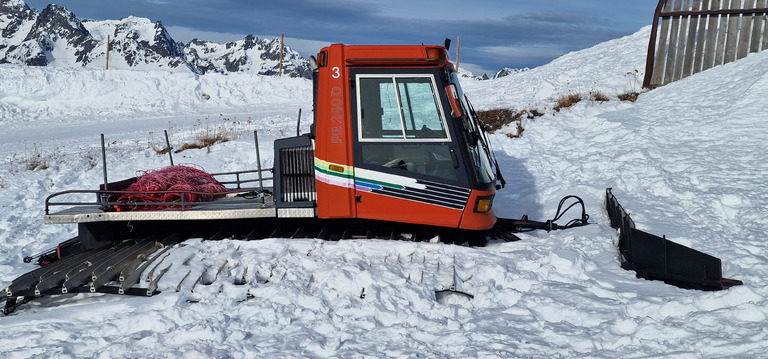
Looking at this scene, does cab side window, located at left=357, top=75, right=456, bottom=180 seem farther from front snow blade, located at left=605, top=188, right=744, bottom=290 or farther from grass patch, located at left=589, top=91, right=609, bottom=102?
grass patch, located at left=589, top=91, right=609, bottom=102

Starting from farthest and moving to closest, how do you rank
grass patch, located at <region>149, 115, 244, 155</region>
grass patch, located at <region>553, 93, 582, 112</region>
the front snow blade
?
grass patch, located at <region>553, 93, 582, 112</region>
grass patch, located at <region>149, 115, 244, 155</region>
the front snow blade

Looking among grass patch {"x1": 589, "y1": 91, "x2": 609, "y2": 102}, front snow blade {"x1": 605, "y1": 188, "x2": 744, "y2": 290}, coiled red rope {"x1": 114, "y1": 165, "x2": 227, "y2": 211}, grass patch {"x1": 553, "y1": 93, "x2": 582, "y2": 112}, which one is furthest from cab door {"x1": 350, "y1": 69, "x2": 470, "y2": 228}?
grass patch {"x1": 589, "y1": 91, "x2": 609, "y2": 102}

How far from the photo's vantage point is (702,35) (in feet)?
50.1

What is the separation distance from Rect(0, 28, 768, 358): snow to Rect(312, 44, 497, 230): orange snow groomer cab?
49 cm

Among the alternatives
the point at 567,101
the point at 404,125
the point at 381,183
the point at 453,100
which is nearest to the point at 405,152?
the point at 404,125

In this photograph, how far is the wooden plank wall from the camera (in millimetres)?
14641

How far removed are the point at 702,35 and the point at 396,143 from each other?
1141cm

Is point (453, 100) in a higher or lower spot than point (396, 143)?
higher

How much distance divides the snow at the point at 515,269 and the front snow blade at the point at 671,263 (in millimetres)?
214

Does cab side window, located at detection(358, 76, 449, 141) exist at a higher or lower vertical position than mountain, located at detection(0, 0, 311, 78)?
lower

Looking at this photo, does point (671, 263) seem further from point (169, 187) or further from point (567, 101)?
point (567, 101)

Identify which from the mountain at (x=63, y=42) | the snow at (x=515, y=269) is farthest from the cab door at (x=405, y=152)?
the mountain at (x=63, y=42)

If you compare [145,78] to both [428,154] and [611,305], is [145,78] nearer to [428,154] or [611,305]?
[428,154]

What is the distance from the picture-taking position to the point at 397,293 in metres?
6.00
